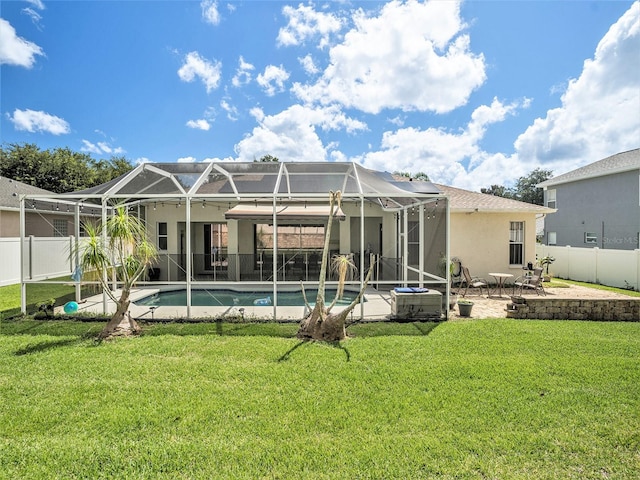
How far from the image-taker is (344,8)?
15.9 metres

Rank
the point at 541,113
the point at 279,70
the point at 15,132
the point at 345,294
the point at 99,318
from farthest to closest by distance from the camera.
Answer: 1. the point at 15,132
2. the point at 541,113
3. the point at 279,70
4. the point at 345,294
5. the point at 99,318

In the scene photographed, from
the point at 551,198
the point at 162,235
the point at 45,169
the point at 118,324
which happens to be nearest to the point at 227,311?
the point at 118,324

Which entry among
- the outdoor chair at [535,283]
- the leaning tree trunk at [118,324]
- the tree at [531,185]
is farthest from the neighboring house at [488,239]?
the tree at [531,185]

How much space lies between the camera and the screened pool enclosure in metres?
10.2

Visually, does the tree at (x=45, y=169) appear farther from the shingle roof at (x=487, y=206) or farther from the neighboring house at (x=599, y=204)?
the neighboring house at (x=599, y=204)

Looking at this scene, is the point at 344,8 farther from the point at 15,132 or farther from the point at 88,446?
the point at 15,132

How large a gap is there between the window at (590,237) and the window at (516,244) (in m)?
13.1

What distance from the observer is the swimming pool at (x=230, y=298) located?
12648 millimetres

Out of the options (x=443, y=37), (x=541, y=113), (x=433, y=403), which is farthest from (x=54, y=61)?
(x=541, y=113)

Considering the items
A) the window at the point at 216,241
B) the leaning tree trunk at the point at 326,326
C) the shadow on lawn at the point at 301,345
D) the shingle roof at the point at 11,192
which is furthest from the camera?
the shingle roof at the point at 11,192

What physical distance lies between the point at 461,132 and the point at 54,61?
30.8 m

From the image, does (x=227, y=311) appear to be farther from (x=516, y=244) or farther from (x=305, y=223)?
(x=516, y=244)

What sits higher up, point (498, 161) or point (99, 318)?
point (498, 161)

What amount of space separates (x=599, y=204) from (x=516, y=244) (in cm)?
1325
